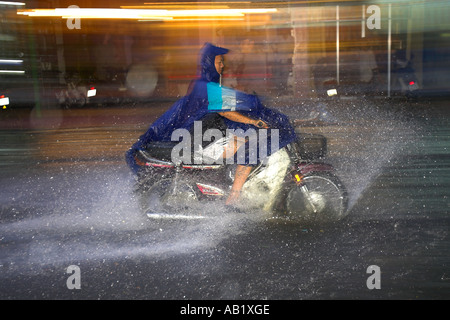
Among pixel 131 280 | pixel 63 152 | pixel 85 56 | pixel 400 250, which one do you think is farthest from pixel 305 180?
pixel 85 56

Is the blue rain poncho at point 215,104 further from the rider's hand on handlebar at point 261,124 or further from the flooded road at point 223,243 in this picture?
the flooded road at point 223,243

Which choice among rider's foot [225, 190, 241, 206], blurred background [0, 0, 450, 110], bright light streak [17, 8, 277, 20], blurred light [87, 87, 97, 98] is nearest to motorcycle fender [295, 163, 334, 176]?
rider's foot [225, 190, 241, 206]

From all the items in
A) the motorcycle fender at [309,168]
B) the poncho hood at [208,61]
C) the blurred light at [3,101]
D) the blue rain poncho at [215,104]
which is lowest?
the motorcycle fender at [309,168]

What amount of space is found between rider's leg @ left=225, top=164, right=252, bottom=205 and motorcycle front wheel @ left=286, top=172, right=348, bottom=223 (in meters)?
0.48

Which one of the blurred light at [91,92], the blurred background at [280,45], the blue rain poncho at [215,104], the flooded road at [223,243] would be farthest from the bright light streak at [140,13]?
the blue rain poncho at [215,104]

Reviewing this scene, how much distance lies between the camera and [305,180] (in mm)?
5398

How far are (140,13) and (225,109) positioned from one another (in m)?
19.9

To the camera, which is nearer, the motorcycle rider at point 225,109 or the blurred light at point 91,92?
the motorcycle rider at point 225,109

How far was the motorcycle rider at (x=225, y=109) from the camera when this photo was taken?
5273 mm

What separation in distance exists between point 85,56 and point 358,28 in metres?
13.1

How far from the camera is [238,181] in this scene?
543 cm

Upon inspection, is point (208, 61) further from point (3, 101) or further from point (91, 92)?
point (91, 92)

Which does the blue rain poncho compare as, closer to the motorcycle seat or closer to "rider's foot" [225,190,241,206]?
the motorcycle seat

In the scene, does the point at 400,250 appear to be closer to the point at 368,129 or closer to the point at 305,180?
the point at 305,180
